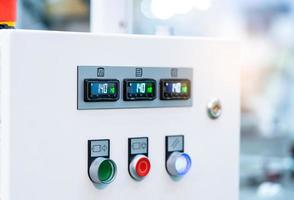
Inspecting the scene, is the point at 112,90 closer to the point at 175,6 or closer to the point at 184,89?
the point at 184,89

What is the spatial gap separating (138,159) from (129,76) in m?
0.15

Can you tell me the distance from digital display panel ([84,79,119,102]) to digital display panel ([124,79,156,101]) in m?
0.02

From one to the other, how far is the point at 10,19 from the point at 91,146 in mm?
263

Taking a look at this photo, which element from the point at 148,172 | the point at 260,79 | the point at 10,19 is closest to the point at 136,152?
the point at 148,172

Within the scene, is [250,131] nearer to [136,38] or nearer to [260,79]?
[260,79]

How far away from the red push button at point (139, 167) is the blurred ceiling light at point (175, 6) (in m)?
0.42

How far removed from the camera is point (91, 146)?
907 millimetres

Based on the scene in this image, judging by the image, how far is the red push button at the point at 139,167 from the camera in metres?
0.95

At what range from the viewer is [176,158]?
99 cm

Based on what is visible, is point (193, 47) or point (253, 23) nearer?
point (193, 47)

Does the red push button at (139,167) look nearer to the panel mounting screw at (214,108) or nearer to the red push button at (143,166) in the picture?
the red push button at (143,166)

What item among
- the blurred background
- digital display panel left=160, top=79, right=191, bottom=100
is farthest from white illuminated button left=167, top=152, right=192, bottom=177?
the blurred background

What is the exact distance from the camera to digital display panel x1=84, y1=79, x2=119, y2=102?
0.89 m

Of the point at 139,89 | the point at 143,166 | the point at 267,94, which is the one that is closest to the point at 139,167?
the point at 143,166
